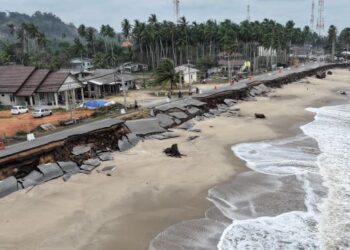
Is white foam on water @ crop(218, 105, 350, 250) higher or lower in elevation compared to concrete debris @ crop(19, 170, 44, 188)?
lower

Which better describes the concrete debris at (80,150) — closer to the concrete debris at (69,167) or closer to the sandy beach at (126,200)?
the concrete debris at (69,167)

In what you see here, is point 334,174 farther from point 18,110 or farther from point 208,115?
point 18,110

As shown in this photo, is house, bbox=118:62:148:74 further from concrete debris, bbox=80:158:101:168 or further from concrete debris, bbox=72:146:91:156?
concrete debris, bbox=80:158:101:168

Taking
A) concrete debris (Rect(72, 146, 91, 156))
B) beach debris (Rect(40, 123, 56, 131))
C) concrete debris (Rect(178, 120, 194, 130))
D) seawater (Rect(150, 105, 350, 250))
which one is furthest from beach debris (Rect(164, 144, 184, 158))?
beach debris (Rect(40, 123, 56, 131))

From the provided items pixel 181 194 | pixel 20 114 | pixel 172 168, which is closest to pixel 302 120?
pixel 172 168

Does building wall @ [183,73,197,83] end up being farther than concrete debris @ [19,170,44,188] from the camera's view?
Yes

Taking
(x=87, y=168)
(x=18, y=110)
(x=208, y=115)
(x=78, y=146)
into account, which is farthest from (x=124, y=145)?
(x=18, y=110)
